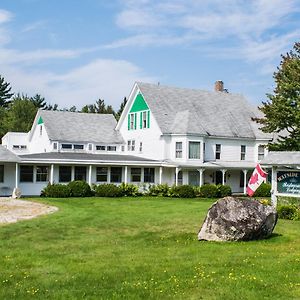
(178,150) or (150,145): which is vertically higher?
(150,145)

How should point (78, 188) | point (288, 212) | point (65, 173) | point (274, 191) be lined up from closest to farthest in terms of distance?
point (288, 212) < point (274, 191) < point (78, 188) < point (65, 173)

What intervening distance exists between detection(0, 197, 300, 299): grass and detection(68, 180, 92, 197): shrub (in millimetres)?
15137

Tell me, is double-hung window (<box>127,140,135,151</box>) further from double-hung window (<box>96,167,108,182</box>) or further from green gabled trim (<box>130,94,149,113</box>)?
double-hung window (<box>96,167,108,182</box>)

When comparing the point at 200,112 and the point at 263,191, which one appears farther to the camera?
the point at 200,112

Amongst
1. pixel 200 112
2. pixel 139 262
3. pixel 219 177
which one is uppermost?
pixel 200 112

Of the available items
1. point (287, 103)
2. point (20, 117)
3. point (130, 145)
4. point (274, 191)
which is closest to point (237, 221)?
point (274, 191)

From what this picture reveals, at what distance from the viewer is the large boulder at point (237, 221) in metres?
15.8

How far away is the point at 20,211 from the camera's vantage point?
80.5 feet

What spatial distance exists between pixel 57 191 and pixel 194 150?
12.0 meters

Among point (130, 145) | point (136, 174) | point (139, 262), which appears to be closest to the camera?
point (139, 262)

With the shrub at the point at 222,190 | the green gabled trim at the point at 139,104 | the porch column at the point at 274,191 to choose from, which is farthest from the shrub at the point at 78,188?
the porch column at the point at 274,191

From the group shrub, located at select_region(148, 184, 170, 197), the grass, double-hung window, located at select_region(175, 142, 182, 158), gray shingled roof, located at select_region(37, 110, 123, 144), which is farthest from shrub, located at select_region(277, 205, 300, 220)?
gray shingled roof, located at select_region(37, 110, 123, 144)

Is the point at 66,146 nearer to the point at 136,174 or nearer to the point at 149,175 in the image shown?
the point at 136,174

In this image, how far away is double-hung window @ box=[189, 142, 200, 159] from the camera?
40.8m
